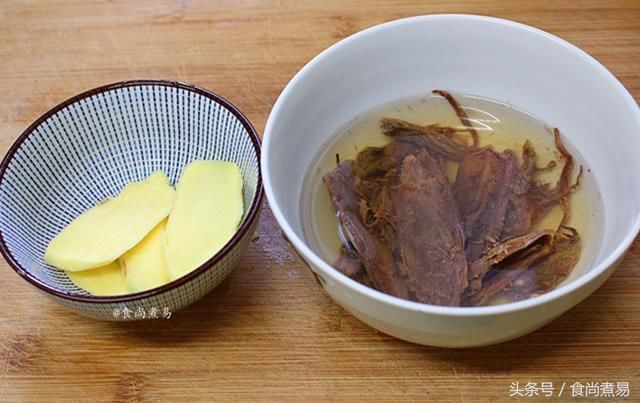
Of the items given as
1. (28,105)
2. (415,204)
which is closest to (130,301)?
(415,204)

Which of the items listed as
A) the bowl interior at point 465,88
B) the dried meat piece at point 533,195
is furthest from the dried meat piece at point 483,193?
the bowl interior at point 465,88

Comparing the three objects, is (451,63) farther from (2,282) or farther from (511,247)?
(2,282)

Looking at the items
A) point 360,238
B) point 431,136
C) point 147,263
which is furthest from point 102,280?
point 431,136

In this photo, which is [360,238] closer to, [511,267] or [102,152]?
[511,267]

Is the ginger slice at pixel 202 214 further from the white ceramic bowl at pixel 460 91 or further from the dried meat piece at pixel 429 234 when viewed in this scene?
the dried meat piece at pixel 429 234

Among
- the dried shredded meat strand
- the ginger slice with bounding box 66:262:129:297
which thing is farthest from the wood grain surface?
the dried shredded meat strand

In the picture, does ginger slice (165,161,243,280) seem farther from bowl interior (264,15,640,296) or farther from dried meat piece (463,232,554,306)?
dried meat piece (463,232,554,306)
